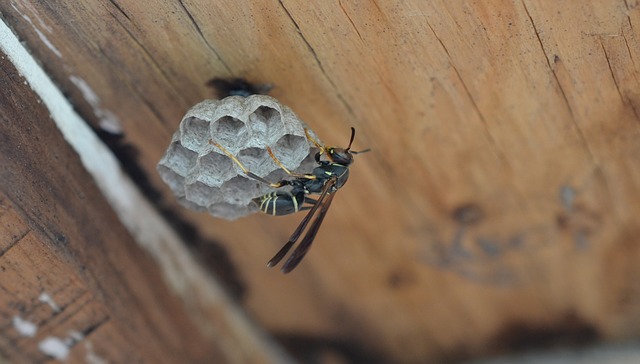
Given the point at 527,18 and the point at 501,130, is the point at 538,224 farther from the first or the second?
the point at 527,18

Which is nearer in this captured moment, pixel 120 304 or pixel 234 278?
pixel 120 304

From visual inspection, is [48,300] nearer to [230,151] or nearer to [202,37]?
[230,151]

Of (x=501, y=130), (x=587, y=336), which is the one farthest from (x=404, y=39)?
(x=587, y=336)

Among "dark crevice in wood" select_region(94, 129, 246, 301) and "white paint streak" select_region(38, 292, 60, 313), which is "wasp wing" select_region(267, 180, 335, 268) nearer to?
"dark crevice in wood" select_region(94, 129, 246, 301)

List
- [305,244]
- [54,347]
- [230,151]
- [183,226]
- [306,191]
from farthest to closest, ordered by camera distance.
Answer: [183,226] < [306,191] < [305,244] < [54,347] < [230,151]

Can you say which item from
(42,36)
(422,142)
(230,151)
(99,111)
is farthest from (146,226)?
(422,142)

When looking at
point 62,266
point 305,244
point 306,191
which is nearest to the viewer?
point 62,266

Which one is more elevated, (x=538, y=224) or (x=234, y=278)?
(x=234, y=278)

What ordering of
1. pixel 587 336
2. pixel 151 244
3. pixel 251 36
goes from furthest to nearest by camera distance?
1. pixel 587 336
2. pixel 151 244
3. pixel 251 36
